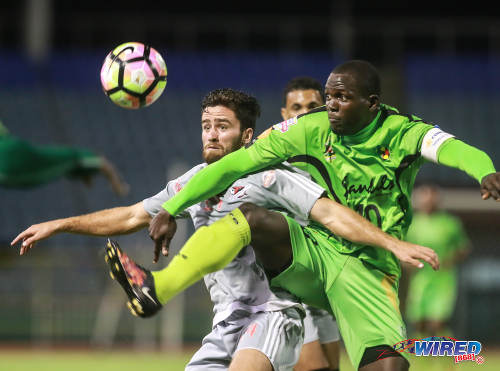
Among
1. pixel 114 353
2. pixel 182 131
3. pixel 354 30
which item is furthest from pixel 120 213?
pixel 354 30

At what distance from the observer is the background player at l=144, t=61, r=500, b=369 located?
427cm

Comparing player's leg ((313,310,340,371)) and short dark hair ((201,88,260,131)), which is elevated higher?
short dark hair ((201,88,260,131))

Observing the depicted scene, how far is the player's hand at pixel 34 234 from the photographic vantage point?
4.39m

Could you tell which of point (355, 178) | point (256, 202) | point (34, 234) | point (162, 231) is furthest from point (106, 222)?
point (355, 178)

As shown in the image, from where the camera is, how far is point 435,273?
11109mm

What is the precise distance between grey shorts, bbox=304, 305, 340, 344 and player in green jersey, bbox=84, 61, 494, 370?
86 cm

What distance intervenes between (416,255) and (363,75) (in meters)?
1.19

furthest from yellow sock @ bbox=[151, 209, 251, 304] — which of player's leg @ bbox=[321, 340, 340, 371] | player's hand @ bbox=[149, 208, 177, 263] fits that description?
player's leg @ bbox=[321, 340, 340, 371]

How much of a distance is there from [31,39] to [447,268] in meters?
11.6

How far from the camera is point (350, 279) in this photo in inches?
174

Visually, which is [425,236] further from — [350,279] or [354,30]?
[354,30]

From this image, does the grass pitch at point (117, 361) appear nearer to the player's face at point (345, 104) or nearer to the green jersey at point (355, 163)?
the green jersey at point (355, 163)

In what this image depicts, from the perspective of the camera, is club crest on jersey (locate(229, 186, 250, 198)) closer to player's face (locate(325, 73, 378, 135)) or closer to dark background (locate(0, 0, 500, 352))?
player's face (locate(325, 73, 378, 135))

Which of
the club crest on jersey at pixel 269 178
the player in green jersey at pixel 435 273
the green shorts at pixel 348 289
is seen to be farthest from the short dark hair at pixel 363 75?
the player in green jersey at pixel 435 273
